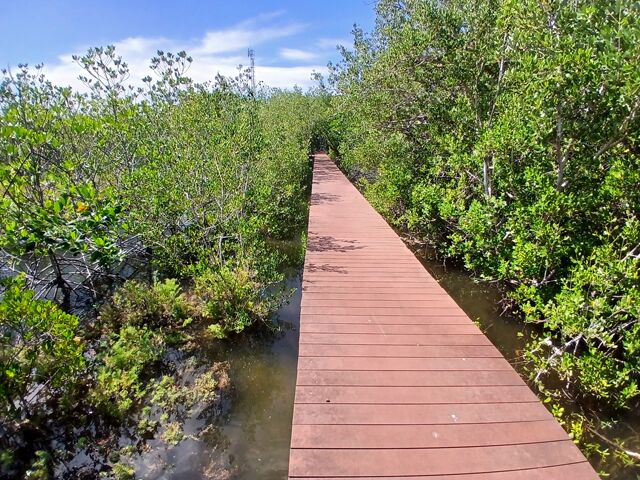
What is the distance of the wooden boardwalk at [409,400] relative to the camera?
243cm

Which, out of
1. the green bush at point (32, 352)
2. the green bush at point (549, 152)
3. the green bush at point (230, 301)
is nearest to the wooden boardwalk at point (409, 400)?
the green bush at point (230, 301)

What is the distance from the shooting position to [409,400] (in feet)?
9.76

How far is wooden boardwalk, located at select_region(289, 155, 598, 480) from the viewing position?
7.98 ft

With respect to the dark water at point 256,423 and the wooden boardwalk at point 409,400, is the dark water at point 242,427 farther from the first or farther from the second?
the wooden boardwalk at point 409,400

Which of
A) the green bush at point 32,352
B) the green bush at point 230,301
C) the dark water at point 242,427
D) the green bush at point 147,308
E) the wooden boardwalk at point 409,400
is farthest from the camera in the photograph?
the green bush at point 147,308

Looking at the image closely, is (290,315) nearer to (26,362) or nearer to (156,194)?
(156,194)

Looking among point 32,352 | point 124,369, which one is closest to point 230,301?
point 124,369

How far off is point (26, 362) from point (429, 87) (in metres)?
7.68

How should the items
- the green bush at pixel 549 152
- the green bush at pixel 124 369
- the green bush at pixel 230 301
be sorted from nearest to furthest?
the green bush at pixel 549 152, the green bush at pixel 124 369, the green bush at pixel 230 301

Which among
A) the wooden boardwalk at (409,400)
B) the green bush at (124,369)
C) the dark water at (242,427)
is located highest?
the wooden boardwalk at (409,400)

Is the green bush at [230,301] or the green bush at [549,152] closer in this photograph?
the green bush at [549,152]

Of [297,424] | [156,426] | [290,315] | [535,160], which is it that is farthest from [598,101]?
[156,426]

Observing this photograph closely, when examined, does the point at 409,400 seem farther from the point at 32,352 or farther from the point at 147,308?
the point at 147,308

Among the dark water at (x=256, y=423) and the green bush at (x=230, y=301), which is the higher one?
the green bush at (x=230, y=301)
